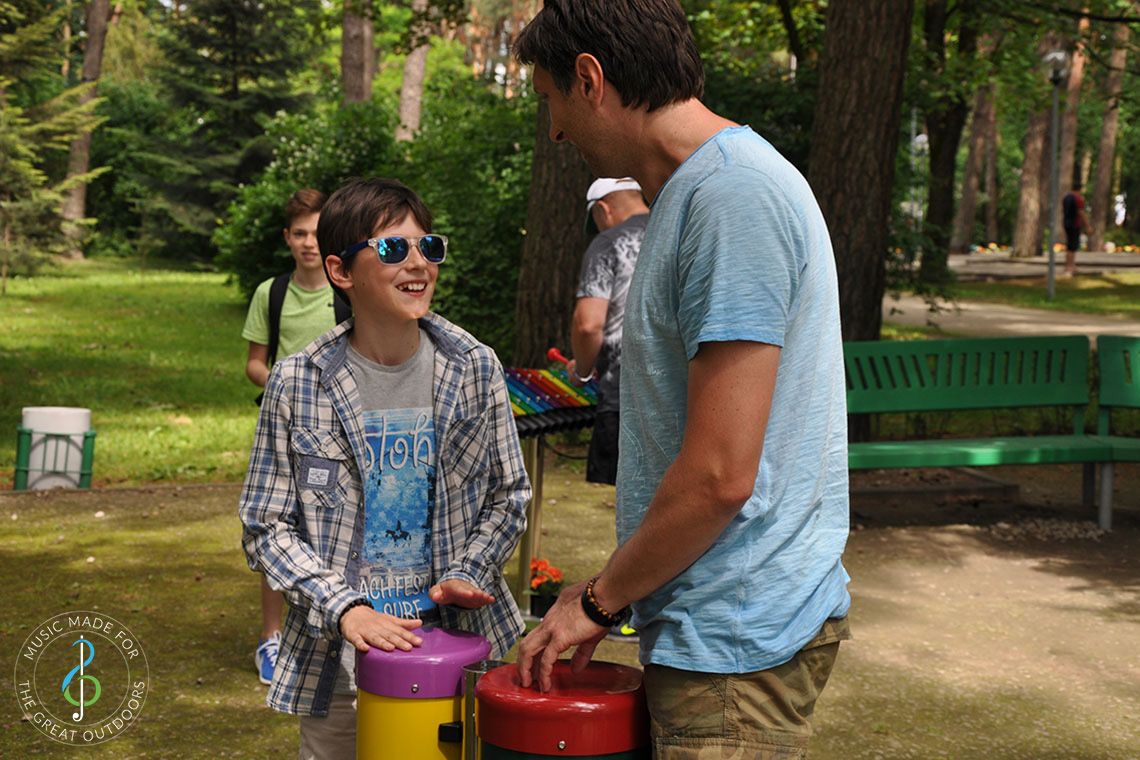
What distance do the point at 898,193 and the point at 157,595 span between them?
8100 millimetres

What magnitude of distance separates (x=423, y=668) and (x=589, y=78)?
41.8 inches

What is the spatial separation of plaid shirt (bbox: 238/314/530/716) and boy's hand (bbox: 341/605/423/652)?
107 millimetres

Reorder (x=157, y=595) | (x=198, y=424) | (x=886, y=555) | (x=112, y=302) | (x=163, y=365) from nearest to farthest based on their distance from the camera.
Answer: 1. (x=157, y=595)
2. (x=886, y=555)
3. (x=198, y=424)
4. (x=163, y=365)
5. (x=112, y=302)

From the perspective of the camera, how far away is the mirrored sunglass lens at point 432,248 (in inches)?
120

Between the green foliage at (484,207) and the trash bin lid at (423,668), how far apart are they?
1055 centimetres

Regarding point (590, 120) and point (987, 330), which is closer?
point (590, 120)

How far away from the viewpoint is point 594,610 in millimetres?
2068

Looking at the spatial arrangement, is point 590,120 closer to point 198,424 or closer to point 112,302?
point 198,424

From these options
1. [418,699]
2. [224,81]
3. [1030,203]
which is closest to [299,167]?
[418,699]

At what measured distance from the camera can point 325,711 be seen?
297cm

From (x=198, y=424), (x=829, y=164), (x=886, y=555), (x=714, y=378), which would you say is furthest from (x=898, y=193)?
(x=714, y=378)

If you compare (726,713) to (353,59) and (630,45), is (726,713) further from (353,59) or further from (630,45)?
(353,59)

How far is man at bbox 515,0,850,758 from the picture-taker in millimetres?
1916

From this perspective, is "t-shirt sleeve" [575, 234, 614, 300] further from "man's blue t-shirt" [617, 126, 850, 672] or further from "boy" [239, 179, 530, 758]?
"man's blue t-shirt" [617, 126, 850, 672]
